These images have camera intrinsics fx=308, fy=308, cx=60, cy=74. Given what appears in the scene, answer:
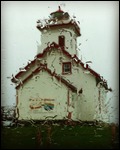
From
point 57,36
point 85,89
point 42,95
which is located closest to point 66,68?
point 85,89

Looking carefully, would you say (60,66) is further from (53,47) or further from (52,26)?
(52,26)

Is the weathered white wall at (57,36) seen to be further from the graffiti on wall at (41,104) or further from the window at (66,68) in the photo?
the graffiti on wall at (41,104)

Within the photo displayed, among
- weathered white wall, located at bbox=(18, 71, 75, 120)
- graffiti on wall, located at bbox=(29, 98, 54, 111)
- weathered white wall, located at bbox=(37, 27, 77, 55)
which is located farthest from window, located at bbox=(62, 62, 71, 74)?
graffiti on wall, located at bbox=(29, 98, 54, 111)

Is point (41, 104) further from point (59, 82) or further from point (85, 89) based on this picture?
point (85, 89)

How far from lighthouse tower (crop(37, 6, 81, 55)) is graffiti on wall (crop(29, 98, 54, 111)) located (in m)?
4.08

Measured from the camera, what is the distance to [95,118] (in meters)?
15.7

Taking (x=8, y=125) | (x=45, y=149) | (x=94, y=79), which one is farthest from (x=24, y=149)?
(x=94, y=79)

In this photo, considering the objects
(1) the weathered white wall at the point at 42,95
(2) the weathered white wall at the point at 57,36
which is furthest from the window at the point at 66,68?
(1) the weathered white wall at the point at 42,95

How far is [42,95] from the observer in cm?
1438

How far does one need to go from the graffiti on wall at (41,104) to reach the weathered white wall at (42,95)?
0.07m

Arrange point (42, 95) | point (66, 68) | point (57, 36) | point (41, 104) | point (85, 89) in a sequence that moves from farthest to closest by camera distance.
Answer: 1. point (57, 36)
2. point (66, 68)
3. point (85, 89)
4. point (42, 95)
5. point (41, 104)

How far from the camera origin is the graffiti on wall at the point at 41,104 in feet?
46.7

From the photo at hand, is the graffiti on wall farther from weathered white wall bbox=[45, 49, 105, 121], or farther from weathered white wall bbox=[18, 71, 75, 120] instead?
weathered white wall bbox=[45, 49, 105, 121]

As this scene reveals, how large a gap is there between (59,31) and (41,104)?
533cm
